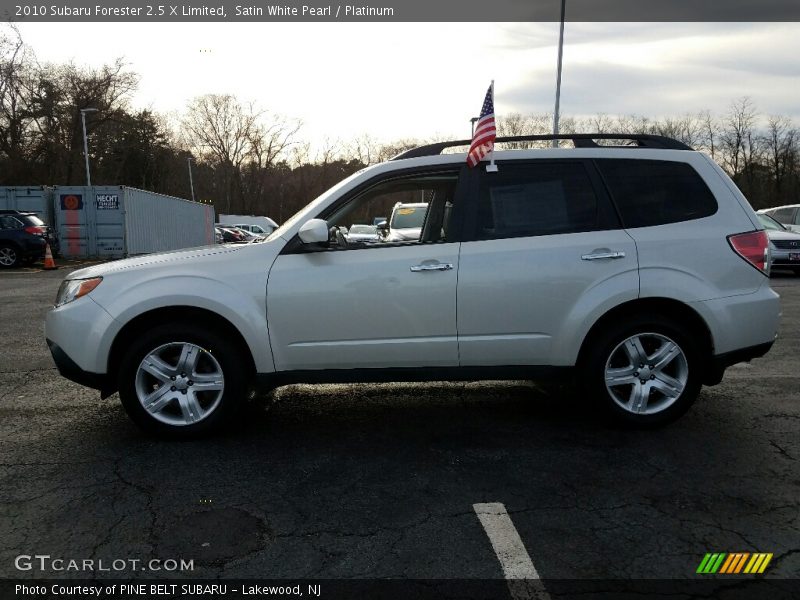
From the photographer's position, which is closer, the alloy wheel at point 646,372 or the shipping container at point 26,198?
the alloy wheel at point 646,372

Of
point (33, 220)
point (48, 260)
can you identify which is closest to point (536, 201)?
point (48, 260)

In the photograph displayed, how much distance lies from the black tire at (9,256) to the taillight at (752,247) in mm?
20763

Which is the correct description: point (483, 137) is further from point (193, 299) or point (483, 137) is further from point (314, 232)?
point (193, 299)

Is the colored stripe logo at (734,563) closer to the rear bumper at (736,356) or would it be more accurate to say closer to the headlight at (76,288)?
the rear bumper at (736,356)

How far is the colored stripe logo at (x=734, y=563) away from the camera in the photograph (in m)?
2.61

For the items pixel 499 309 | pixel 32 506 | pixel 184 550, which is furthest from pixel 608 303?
pixel 32 506

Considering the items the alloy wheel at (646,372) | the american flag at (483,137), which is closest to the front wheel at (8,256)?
the american flag at (483,137)

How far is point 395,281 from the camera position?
13.4ft

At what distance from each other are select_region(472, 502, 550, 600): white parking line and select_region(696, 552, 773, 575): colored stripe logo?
703 millimetres

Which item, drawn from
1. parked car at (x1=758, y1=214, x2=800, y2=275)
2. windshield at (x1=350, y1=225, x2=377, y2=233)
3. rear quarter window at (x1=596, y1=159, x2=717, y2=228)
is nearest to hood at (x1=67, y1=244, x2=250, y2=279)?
windshield at (x1=350, y1=225, x2=377, y2=233)

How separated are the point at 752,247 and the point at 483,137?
1.96 m

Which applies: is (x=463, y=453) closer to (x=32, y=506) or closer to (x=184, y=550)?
(x=184, y=550)

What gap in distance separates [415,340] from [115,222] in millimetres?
23109

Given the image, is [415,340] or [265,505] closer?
[265,505]
